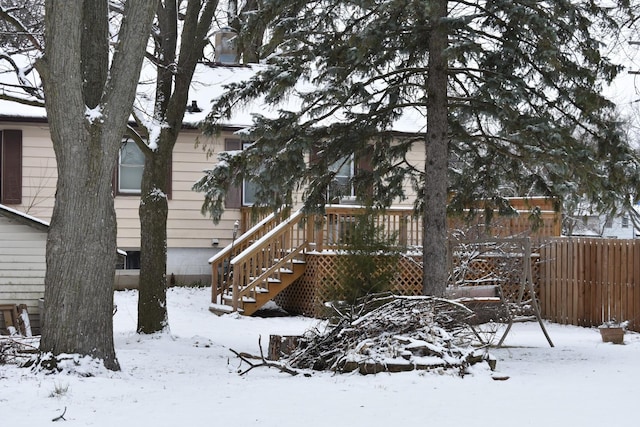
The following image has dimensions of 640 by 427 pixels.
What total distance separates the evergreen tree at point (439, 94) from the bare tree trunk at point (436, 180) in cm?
1

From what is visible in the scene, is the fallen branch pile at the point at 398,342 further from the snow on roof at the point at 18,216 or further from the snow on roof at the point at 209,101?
the snow on roof at the point at 209,101

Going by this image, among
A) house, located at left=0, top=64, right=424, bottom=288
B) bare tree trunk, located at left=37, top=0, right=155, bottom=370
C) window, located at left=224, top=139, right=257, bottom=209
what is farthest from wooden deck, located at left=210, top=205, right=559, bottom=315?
bare tree trunk, located at left=37, top=0, right=155, bottom=370

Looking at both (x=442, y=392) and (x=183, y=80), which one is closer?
(x=442, y=392)

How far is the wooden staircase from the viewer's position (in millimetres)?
16000

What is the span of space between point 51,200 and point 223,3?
8813 mm

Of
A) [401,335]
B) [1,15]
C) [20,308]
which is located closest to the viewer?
[401,335]

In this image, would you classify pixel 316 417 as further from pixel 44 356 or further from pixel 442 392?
pixel 44 356

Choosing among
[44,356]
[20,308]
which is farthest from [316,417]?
[20,308]

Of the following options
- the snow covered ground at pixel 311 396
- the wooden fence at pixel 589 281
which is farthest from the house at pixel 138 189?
the snow covered ground at pixel 311 396

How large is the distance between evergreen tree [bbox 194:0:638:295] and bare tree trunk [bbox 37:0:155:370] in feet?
7.38

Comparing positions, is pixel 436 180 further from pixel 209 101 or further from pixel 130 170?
pixel 130 170

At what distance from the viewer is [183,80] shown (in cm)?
1259

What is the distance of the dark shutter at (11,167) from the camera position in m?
18.1

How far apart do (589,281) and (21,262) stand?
1016cm
